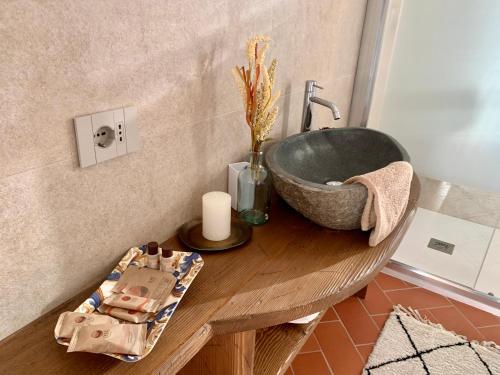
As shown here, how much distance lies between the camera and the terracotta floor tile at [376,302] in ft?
6.48

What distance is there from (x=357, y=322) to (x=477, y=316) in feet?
2.07

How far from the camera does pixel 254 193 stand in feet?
3.82

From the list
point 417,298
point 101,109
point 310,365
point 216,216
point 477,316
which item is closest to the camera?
point 101,109

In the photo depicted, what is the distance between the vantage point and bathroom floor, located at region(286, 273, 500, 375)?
1.68 metres

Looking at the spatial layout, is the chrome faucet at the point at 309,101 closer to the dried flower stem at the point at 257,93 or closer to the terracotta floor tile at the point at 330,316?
the dried flower stem at the point at 257,93

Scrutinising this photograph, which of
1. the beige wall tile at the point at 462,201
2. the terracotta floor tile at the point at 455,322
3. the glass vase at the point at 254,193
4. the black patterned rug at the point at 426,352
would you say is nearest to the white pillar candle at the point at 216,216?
the glass vase at the point at 254,193

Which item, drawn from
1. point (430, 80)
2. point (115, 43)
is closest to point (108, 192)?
point (115, 43)

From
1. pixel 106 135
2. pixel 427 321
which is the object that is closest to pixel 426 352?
pixel 427 321

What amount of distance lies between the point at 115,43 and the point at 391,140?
0.95 meters

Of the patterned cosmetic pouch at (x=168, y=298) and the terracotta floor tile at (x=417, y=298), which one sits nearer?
the patterned cosmetic pouch at (x=168, y=298)

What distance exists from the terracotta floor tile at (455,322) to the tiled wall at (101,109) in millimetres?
1437

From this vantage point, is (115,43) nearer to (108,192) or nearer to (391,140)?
(108,192)

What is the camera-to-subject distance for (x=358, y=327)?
187 cm

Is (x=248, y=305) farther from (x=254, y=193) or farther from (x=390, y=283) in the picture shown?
(x=390, y=283)
